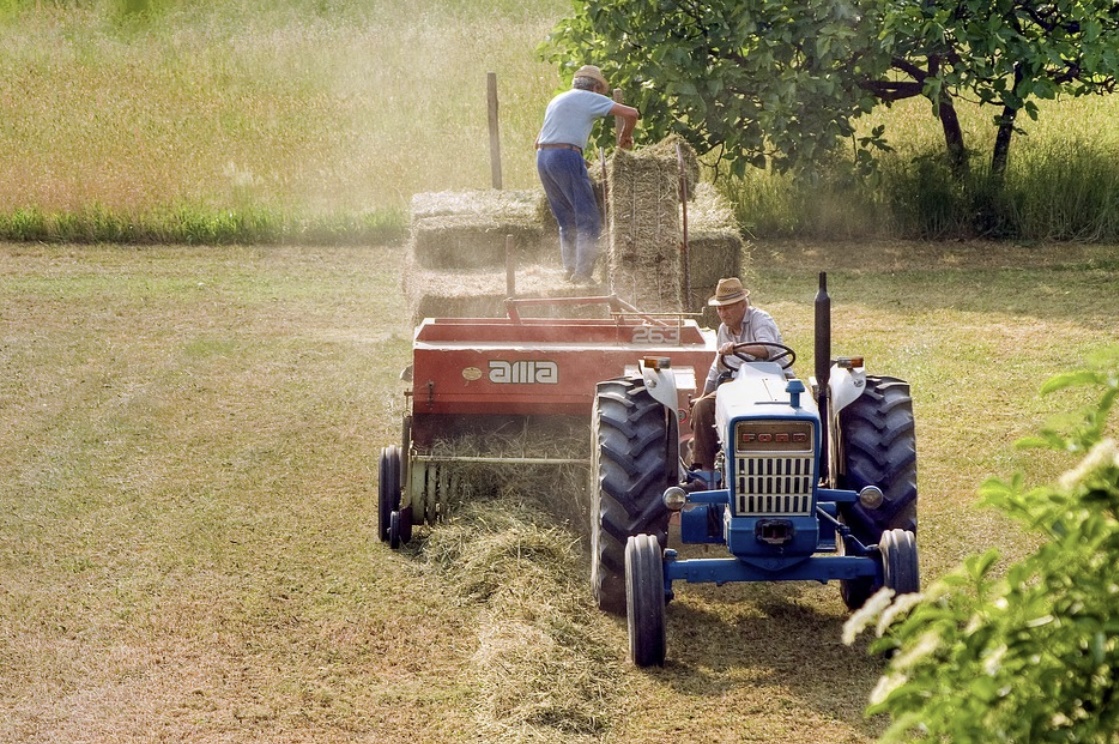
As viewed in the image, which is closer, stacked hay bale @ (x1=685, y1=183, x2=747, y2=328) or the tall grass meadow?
stacked hay bale @ (x1=685, y1=183, x2=747, y2=328)

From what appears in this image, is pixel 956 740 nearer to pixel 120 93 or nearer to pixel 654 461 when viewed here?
pixel 654 461

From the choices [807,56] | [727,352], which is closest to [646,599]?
[727,352]

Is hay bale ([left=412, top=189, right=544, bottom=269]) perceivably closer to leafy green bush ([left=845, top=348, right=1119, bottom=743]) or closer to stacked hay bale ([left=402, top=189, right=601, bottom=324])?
stacked hay bale ([left=402, top=189, right=601, bottom=324])

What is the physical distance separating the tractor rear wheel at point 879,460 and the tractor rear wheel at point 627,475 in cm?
75

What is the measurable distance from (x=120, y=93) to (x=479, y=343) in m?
16.9

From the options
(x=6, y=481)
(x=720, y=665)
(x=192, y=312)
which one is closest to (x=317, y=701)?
(x=720, y=665)

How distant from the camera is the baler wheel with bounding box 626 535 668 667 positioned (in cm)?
566

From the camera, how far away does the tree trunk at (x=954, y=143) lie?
17.2 meters

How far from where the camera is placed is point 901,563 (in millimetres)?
5793

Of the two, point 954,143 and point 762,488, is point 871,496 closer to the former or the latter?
point 762,488

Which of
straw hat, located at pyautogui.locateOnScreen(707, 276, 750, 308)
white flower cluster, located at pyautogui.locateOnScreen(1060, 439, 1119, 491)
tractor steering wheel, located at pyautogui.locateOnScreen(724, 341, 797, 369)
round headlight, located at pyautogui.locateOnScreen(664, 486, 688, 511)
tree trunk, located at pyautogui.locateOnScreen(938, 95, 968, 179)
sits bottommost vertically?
round headlight, located at pyautogui.locateOnScreen(664, 486, 688, 511)

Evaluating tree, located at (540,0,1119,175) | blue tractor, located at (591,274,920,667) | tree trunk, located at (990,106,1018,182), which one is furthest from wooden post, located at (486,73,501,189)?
blue tractor, located at (591,274,920,667)

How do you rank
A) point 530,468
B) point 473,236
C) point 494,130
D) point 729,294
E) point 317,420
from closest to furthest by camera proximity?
point 729,294 < point 530,468 < point 317,420 < point 473,236 < point 494,130

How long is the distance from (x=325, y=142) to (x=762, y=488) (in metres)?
16.2
